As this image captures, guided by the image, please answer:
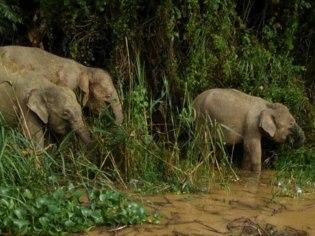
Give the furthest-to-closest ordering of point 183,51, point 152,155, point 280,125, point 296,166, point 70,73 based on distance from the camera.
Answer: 1. point 183,51
2. point 70,73
3. point 280,125
4. point 296,166
5. point 152,155

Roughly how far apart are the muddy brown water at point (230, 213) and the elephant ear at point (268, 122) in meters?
1.18

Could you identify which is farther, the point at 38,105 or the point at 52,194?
the point at 38,105

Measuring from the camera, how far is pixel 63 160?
281 inches

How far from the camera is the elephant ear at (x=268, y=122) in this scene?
8.85 metres

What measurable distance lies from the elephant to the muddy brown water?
6.74 ft

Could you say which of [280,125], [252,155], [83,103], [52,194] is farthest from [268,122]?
[52,194]

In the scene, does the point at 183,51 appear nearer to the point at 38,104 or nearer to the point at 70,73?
the point at 70,73

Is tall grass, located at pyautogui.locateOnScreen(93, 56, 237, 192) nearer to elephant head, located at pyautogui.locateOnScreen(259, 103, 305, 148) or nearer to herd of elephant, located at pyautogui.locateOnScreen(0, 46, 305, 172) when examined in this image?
herd of elephant, located at pyautogui.locateOnScreen(0, 46, 305, 172)

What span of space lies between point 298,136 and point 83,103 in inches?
98.5

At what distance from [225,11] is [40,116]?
301 cm

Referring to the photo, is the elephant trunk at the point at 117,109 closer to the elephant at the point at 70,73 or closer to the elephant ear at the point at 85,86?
the elephant at the point at 70,73

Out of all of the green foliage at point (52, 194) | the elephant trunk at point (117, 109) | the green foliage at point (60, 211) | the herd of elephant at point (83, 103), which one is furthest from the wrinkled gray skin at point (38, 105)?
the green foliage at point (60, 211)

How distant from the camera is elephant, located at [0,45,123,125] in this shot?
8898 millimetres

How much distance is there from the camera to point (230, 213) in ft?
22.3
